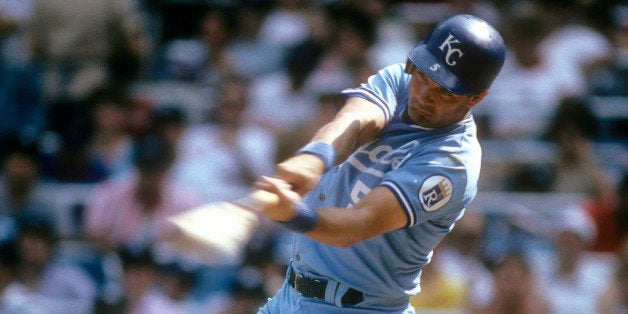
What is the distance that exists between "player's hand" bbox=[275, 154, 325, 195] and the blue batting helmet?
0.62 m

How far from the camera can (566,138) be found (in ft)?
28.4

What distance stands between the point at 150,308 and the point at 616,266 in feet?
10.7

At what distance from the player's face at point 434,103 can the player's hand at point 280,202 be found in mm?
859

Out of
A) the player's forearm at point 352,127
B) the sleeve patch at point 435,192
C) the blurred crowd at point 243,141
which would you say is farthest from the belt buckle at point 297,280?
the blurred crowd at point 243,141

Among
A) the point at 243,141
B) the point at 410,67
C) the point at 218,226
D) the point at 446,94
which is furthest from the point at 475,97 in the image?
the point at 243,141

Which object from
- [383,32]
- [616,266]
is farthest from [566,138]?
[383,32]

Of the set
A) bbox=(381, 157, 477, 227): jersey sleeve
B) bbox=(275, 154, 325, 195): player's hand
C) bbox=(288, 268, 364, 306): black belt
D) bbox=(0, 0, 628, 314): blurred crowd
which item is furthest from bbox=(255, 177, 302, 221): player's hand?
bbox=(0, 0, 628, 314): blurred crowd

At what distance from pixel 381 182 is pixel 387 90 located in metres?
0.57

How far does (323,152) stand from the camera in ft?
13.8

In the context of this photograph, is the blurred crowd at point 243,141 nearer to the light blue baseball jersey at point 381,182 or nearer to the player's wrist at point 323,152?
the light blue baseball jersey at point 381,182

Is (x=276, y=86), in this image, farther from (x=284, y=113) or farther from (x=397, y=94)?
(x=397, y=94)

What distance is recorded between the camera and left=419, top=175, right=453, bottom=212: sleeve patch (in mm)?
4262

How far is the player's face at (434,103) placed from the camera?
4.45 metres

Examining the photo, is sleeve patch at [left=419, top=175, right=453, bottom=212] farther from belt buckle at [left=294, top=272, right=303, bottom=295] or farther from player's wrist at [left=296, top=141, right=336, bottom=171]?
belt buckle at [left=294, top=272, right=303, bottom=295]
